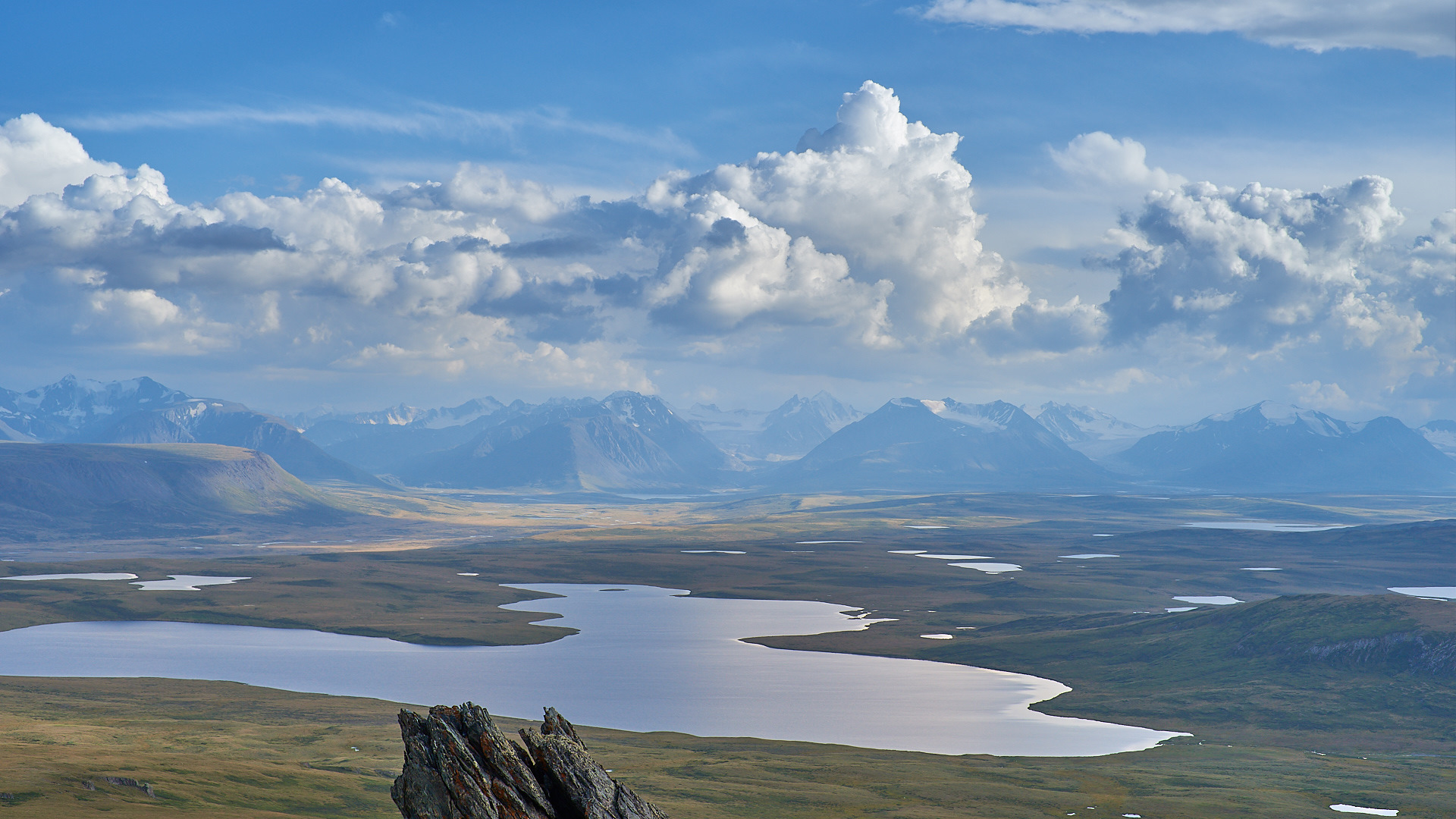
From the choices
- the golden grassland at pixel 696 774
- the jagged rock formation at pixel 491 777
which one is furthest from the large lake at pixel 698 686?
the jagged rock formation at pixel 491 777

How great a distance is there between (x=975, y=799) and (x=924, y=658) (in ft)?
321

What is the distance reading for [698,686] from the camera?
165375 mm

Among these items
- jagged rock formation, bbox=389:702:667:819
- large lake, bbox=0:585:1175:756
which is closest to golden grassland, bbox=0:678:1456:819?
large lake, bbox=0:585:1175:756

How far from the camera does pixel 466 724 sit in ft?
113

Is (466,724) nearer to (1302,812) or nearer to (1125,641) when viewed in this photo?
(1302,812)

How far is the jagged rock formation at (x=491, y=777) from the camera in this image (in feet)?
106

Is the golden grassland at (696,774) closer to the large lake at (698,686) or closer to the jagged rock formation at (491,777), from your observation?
the large lake at (698,686)

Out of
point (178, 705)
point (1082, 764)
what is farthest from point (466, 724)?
point (178, 705)

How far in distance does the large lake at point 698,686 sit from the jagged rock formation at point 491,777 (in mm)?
96764

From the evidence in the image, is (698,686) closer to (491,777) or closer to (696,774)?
(696,774)

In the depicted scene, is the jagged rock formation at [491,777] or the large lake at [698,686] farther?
the large lake at [698,686]

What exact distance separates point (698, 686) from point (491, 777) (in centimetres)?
13579

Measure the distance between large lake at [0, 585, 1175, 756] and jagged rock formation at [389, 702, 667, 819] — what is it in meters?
96.8

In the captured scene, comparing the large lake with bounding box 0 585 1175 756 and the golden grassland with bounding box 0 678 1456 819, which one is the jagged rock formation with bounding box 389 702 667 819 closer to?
the golden grassland with bounding box 0 678 1456 819
